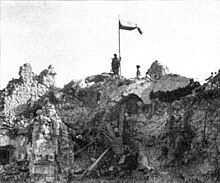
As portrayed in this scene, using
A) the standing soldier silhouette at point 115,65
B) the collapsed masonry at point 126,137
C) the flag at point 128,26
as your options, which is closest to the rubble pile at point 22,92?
the collapsed masonry at point 126,137

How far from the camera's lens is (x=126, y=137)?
16625 mm

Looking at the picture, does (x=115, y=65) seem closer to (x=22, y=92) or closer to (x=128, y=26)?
(x=128, y=26)

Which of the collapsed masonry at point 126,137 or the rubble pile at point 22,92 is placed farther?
the rubble pile at point 22,92

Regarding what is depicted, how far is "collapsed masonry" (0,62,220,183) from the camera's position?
47.0 ft

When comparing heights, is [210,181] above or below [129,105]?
below

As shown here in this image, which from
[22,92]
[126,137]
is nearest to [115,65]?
[126,137]

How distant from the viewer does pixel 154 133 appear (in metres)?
16.1

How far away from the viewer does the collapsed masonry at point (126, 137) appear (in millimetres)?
14312

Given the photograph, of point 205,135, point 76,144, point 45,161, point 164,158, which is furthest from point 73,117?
point 205,135

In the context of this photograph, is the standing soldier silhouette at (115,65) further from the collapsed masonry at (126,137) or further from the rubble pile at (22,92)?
the rubble pile at (22,92)

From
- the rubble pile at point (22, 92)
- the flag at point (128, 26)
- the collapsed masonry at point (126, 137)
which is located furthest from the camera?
the rubble pile at point (22, 92)

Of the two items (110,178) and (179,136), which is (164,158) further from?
(110,178)

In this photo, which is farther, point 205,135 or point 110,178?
point 110,178

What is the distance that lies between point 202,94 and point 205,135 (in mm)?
1728
